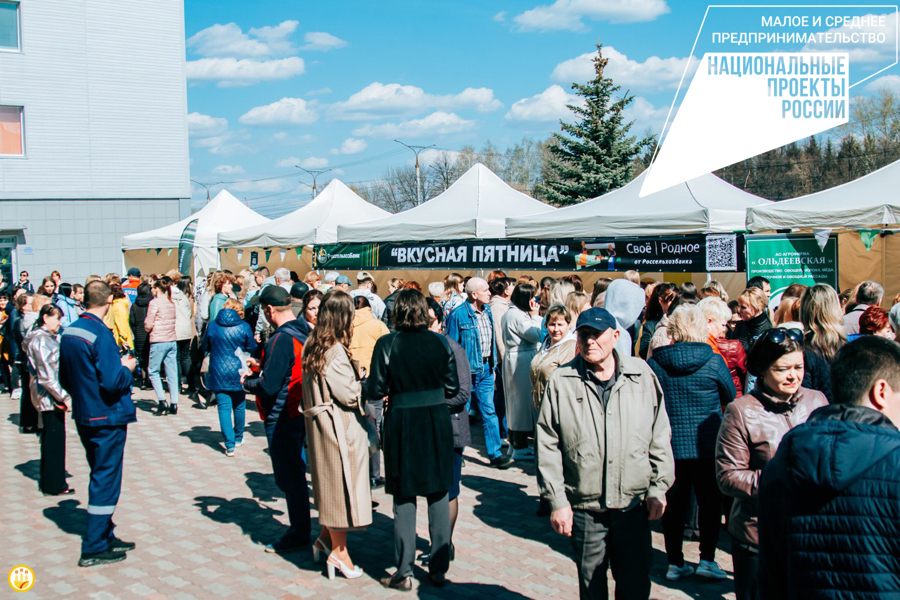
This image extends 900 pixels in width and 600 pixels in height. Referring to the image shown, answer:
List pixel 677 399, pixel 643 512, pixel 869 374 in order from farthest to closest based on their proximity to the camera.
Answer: pixel 677 399
pixel 643 512
pixel 869 374

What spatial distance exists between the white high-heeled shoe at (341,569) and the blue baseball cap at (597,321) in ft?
8.27

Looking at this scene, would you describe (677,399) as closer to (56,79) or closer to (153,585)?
(153,585)

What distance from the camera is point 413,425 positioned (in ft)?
15.3

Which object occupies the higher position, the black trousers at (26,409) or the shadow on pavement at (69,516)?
the black trousers at (26,409)

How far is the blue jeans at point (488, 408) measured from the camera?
7.76 meters

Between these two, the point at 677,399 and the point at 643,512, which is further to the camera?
the point at 677,399

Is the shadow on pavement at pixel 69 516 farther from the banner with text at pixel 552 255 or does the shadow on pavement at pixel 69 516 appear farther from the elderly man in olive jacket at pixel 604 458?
the banner with text at pixel 552 255

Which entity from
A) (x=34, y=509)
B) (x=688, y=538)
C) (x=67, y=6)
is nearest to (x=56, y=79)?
(x=67, y=6)

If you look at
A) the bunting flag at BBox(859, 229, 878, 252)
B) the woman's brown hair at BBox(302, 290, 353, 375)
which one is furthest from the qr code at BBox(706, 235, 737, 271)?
the woman's brown hair at BBox(302, 290, 353, 375)

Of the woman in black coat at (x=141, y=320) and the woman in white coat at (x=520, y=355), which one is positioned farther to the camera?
the woman in black coat at (x=141, y=320)

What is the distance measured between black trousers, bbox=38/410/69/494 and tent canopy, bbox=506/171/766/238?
7352 mm

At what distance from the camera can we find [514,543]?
18.2 feet

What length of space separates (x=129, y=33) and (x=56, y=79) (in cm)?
325

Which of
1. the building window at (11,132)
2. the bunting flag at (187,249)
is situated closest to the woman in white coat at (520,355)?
the bunting flag at (187,249)
